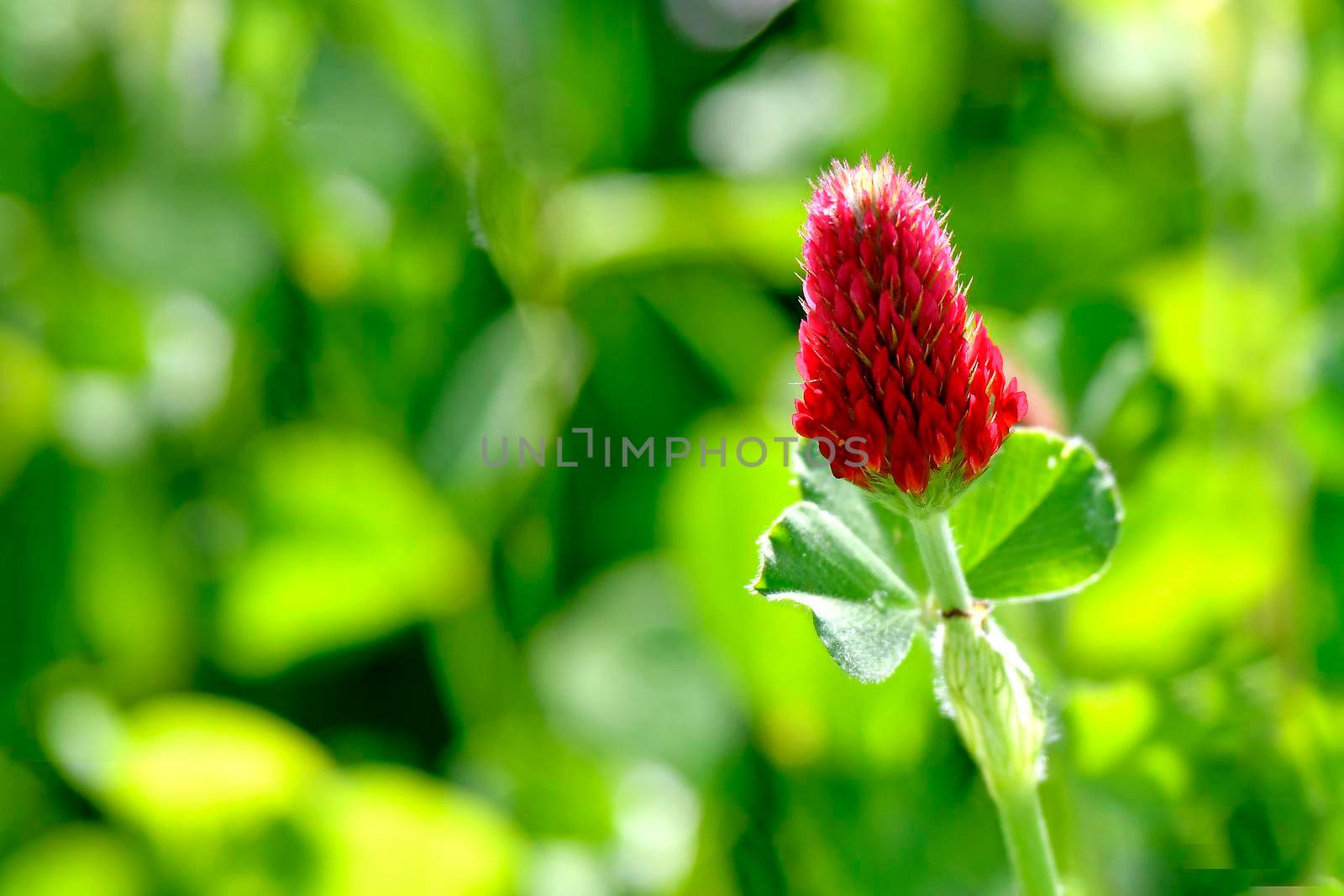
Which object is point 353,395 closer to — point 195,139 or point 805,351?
point 195,139

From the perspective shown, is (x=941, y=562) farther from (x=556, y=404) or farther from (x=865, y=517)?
(x=556, y=404)

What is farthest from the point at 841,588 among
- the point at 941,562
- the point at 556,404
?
the point at 556,404

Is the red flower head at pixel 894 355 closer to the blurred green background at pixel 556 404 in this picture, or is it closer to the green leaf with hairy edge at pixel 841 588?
the green leaf with hairy edge at pixel 841 588

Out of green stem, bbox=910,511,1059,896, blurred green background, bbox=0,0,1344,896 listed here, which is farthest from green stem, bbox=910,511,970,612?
blurred green background, bbox=0,0,1344,896

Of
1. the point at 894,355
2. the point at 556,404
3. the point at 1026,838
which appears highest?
the point at 556,404

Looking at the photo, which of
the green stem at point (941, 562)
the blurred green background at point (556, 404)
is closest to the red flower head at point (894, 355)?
the green stem at point (941, 562)

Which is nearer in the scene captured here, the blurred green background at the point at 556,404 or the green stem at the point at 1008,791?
the green stem at the point at 1008,791
